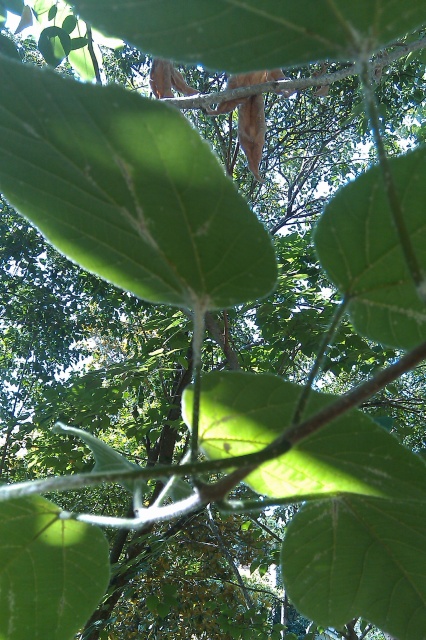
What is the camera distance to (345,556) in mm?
394

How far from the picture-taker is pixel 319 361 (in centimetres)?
25

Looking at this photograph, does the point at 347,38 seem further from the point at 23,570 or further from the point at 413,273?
the point at 23,570

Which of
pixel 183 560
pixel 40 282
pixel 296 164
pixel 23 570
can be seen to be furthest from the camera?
pixel 296 164

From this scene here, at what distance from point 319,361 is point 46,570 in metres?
0.23

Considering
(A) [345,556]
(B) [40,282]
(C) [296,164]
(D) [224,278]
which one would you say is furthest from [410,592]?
(C) [296,164]

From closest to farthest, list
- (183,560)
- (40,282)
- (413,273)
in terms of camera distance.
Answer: (413,273) → (183,560) → (40,282)

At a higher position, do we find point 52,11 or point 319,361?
point 52,11

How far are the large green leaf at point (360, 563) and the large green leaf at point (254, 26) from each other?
0.25 metres

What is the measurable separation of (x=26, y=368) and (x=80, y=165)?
505 centimetres

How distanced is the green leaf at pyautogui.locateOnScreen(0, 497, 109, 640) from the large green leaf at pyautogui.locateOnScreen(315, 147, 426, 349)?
0.21 m

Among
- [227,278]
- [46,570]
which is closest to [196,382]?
[227,278]

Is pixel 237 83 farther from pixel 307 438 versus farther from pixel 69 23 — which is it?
pixel 307 438

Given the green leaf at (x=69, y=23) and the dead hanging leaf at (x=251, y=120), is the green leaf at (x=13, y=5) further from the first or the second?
the dead hanging leaf at (x=251, y=120)

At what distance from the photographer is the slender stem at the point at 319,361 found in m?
0.23
